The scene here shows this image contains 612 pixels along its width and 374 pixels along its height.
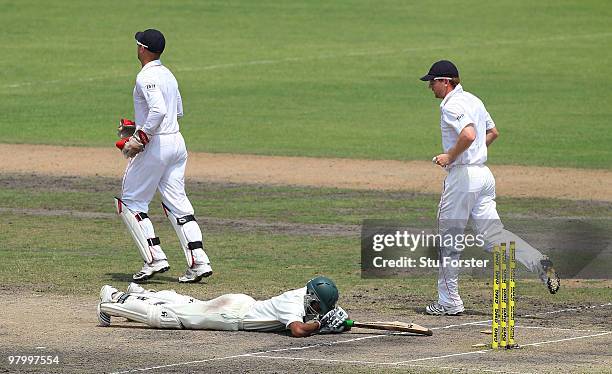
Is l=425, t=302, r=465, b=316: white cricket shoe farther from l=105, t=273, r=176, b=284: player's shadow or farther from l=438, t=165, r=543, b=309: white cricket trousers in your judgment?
l=105, t=273, r=176, b=284: player's shadow

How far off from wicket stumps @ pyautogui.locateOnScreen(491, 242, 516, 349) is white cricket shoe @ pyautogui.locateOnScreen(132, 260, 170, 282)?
4.25 m

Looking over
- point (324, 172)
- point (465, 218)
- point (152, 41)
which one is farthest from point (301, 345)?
point (324, 172)

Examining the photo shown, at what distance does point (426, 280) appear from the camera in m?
15.2

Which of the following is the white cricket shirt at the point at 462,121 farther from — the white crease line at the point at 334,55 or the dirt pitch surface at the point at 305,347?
the white crease line at the point at 334,55

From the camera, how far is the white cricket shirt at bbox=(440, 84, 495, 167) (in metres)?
12.9

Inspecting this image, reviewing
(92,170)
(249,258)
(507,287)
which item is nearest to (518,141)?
(92,170)

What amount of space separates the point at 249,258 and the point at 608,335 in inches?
203

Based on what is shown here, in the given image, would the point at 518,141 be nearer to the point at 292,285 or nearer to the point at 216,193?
the point at 216,193

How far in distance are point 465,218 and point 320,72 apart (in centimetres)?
2497

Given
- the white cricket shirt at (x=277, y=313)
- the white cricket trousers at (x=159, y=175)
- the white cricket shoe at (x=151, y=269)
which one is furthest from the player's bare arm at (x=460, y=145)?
the white cricket shoe at (x=151, y=269)

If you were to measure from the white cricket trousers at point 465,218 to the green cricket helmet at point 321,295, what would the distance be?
1.51 m

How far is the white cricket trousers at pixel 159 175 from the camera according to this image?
14766 mm

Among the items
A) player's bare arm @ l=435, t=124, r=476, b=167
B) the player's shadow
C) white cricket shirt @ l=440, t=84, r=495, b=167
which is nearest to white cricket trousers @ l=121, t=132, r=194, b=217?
the player's shadow

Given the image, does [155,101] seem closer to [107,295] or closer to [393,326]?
[107,295]
